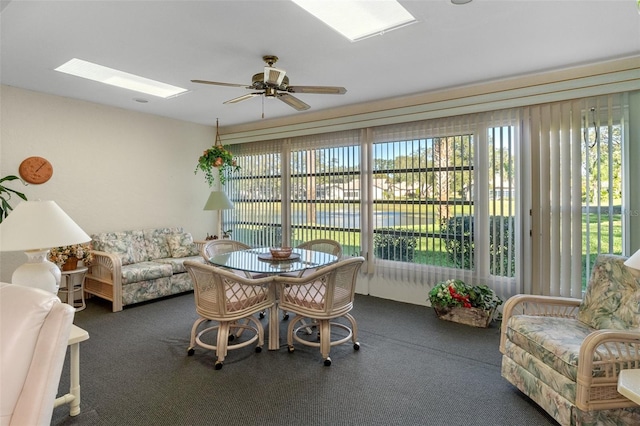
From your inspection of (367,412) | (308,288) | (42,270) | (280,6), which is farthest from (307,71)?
(367,412)

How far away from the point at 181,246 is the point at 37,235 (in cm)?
328

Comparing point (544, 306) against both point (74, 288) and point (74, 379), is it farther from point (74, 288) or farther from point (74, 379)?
point (74, 288)

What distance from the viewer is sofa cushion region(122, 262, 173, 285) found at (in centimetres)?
406

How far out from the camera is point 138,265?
4434 millimetres

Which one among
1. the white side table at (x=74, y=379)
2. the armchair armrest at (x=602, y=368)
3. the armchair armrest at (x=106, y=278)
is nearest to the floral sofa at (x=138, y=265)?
the armchair armrest at (x=106, y=278)

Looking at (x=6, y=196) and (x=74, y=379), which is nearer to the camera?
(x=74, y=379)

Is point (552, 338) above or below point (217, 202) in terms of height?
below

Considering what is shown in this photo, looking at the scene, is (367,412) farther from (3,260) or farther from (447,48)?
(3,260)

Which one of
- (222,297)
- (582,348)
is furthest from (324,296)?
(582,348)

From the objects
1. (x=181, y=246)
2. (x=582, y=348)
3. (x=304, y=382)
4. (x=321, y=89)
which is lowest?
(x=304, y=382)

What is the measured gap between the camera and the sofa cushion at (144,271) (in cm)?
406

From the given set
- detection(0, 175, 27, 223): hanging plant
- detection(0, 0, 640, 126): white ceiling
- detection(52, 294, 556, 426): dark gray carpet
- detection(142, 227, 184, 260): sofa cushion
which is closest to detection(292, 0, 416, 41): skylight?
detection(0, 0, 640, 126): white ceiling

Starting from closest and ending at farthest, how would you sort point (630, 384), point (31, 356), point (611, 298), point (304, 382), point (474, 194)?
point (31, 356) < point (630, 384) < point (611, 298) < point (304, 382) < point (474, 194)

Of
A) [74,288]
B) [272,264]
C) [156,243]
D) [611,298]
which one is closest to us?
[611,298]
